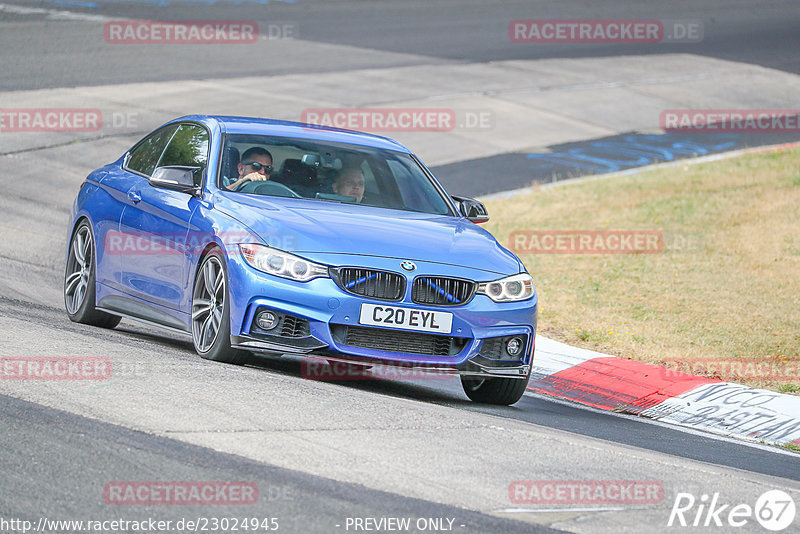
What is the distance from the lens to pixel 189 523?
189 inches

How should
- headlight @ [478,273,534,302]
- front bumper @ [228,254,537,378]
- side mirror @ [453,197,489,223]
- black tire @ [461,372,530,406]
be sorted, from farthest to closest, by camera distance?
side mirror @ [453,197,489,223] < black tire @ [461,372,530,406] < headlight @ [478,273,534,302] < front bumper @ [228,254,537,378]

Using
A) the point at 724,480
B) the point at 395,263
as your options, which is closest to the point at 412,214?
the point at 395,263

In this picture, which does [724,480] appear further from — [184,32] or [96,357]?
[184,32]

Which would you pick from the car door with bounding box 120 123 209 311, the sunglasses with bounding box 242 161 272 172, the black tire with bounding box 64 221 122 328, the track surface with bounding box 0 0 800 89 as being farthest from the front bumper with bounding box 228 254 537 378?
the track surface with bounding box 0 0 800 89

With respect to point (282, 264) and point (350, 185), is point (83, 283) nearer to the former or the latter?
point (350, 185)

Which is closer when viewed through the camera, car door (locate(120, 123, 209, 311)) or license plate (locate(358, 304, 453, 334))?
license plate (locate(358, 304, 453, 334))

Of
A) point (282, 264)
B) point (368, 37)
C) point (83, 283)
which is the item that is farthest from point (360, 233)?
point (368, 37)

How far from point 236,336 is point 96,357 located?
2.69 ft

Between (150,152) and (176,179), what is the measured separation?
1.34 meters

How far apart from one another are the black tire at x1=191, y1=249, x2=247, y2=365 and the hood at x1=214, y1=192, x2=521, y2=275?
13.6 inches

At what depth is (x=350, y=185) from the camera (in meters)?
8.77

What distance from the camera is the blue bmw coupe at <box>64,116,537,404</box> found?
7453mm

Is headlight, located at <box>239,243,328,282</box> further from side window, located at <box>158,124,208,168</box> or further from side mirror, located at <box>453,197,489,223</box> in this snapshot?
side mirror, located at <box>453,197,489,223</box>

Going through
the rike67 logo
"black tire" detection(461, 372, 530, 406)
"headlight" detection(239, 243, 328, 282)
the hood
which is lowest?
"black tire" detection(461, 372, 530, 406)
